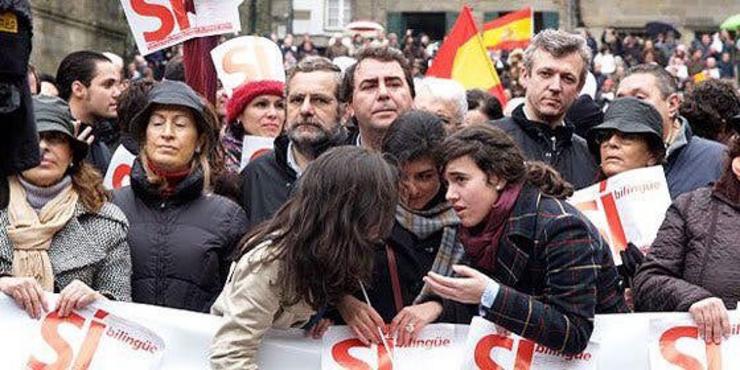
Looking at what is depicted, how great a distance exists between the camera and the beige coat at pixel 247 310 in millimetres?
4980

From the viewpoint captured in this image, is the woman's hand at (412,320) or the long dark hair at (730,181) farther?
the long dark hair at (730,181)

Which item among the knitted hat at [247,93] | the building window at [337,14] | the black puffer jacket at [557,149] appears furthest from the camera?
the building window at [337,14]

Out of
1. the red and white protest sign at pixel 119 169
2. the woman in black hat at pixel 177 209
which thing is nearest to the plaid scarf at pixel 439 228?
the woman in black hat at pixel 177 209

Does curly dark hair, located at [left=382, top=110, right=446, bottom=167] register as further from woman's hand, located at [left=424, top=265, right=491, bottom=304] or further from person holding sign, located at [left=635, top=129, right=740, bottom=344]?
person holding sign, located at [left=635, top=129, right=740, bottom=344]

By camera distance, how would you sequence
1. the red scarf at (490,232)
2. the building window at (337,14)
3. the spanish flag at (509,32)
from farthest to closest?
the building window at (337,14), the spanish flag at (509,32), the red scarf at (490,232)

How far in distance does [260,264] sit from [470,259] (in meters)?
0.80

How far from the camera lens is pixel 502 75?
1040 inches

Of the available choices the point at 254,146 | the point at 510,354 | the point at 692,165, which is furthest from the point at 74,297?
the point at 692,165

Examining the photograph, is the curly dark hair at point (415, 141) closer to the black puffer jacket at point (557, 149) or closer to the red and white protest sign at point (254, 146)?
the black puffer jacket at point (557, 149)

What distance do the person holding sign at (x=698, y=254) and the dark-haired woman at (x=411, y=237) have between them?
78 cm

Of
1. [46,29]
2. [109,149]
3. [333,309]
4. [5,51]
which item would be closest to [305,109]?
[333,309]

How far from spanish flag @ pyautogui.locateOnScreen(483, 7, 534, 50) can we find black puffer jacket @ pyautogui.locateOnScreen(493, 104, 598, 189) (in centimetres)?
1308

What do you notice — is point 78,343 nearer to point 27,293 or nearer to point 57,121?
point 27,293

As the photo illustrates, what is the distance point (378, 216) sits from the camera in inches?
195
